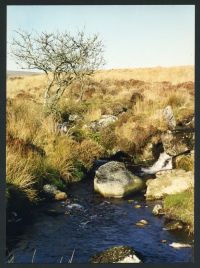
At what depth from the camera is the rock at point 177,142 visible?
10.2m

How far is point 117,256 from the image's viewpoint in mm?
6035

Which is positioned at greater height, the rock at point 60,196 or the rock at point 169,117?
the rock at point 169,117

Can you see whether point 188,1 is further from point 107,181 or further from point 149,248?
point 107,181

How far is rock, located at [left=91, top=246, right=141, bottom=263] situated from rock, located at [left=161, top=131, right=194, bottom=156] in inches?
169

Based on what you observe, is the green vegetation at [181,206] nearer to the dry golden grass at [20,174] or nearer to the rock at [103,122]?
the dry golden grass at [20,174]

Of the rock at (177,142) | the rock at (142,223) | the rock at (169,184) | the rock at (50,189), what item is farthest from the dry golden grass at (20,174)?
the rock at (177,142)

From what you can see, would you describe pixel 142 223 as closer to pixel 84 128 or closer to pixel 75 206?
pixel 75 206

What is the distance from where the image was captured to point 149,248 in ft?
21.1

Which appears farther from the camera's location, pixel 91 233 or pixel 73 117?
pixel 73 117

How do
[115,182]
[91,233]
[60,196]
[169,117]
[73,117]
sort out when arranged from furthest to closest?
[73,117], [169,117], [115,182], [60,196], [91,233]

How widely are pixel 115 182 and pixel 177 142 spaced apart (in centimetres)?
239

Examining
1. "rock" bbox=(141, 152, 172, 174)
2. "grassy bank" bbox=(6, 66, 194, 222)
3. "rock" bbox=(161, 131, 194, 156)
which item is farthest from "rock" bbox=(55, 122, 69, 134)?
"rock" bbox=(161, 131, 194, 156)

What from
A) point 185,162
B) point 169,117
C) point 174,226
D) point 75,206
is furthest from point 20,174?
point 169,117

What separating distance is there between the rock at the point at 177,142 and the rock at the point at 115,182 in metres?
1.68
